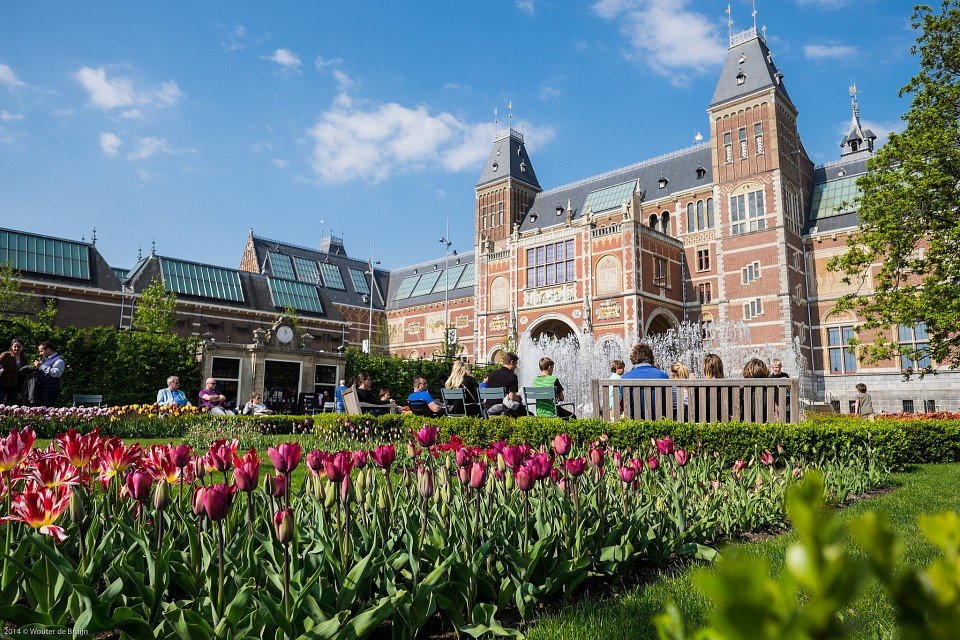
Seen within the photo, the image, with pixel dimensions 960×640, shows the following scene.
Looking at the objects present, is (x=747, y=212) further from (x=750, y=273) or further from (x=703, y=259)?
(x=703, y=259)

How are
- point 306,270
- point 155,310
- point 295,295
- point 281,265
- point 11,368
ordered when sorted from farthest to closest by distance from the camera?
point 306,270
point 281,265
point 295,295
point 155,310
point 11,368

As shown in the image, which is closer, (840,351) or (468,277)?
(840,351)

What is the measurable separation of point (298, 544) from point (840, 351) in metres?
31.2

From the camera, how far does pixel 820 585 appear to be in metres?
0.36

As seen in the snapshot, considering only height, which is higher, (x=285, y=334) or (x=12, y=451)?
(x=285, y=334)

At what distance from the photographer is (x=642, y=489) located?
388 centimetres

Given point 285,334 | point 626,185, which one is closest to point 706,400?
point 285,334

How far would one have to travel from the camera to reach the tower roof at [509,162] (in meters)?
38.9

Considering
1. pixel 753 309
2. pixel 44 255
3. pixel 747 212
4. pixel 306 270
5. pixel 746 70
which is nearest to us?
pixel 753 309

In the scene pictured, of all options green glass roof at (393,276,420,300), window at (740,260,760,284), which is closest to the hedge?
window at (740,260,760,284)

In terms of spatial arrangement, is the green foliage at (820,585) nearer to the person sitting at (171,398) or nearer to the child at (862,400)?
the person sitting at (171,398)

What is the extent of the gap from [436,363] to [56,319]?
1893 centimetres

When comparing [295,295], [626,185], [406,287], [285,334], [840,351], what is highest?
[626,185]

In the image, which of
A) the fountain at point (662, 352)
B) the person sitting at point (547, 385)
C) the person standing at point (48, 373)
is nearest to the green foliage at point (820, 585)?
the person sitting at point (547, 385)
